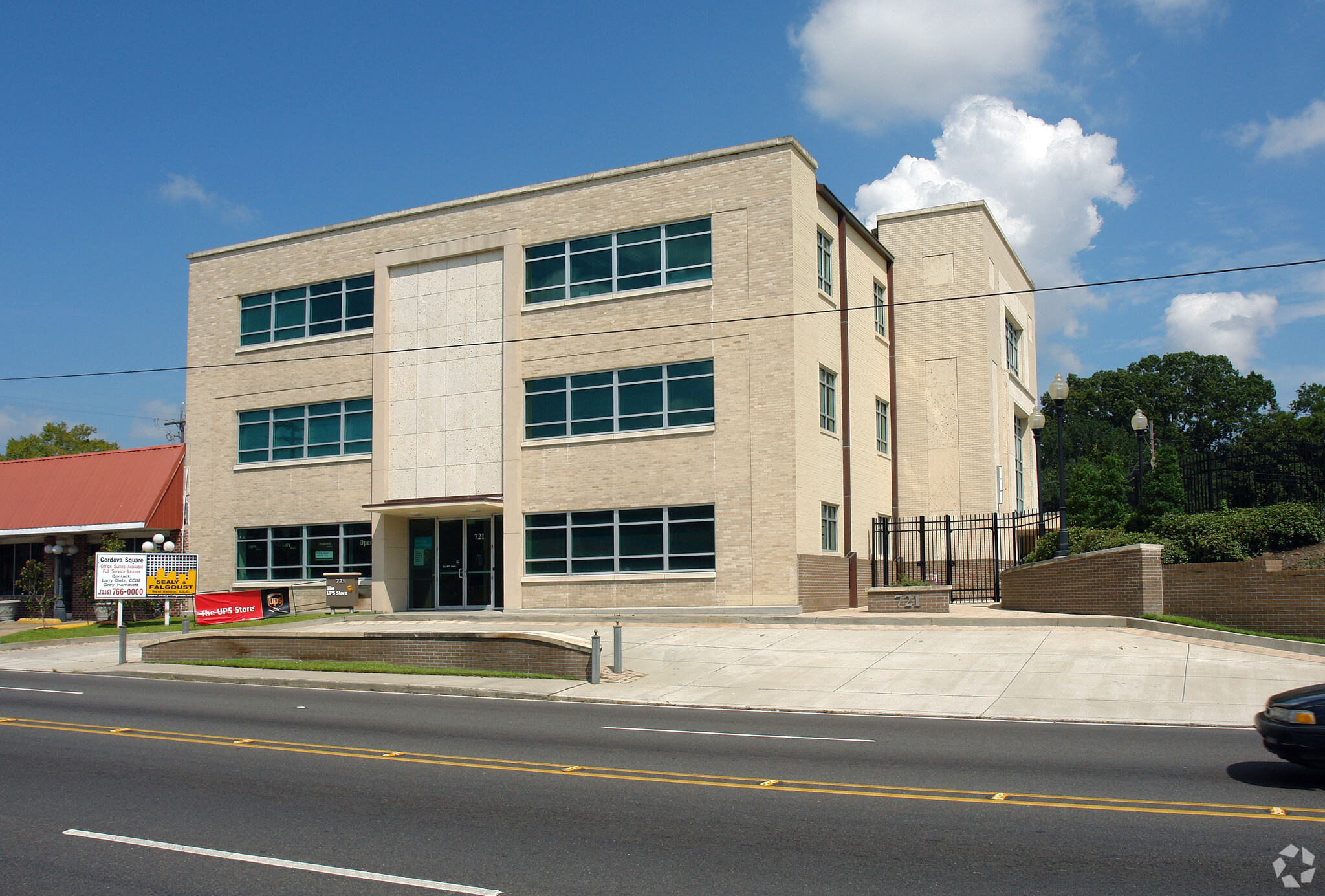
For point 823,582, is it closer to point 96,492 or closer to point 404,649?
Result: point 404,649

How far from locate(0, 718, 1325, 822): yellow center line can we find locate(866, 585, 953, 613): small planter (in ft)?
47.8

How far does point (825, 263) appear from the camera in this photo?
28.6 m

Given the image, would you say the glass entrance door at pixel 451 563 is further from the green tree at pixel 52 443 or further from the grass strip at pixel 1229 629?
the green tree at pixel 52 443

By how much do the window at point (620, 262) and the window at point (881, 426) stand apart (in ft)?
27.0

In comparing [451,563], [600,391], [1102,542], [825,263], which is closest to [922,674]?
[1102,542]

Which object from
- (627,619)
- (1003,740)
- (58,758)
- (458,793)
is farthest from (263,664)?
(1003,740)

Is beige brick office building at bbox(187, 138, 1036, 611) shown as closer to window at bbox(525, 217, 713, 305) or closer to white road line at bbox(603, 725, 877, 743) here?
window at bbox(525, 217, 713, 305)

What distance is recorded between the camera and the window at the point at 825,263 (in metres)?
28.2

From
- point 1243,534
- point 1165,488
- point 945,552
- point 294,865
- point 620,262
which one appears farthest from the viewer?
point 1165,488

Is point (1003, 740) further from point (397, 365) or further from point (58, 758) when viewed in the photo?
point (397, 365)

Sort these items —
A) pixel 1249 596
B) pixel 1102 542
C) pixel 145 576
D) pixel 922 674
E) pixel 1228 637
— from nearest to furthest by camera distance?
pixel 922 674
pixel 1228 637
pixel 1249 596
pixel 1102 542
pixel 145 576

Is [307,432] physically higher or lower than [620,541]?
higher

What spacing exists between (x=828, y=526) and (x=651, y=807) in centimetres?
1952

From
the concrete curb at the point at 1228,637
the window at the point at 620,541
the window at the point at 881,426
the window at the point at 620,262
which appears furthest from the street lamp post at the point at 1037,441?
the window at the point at 620,262
